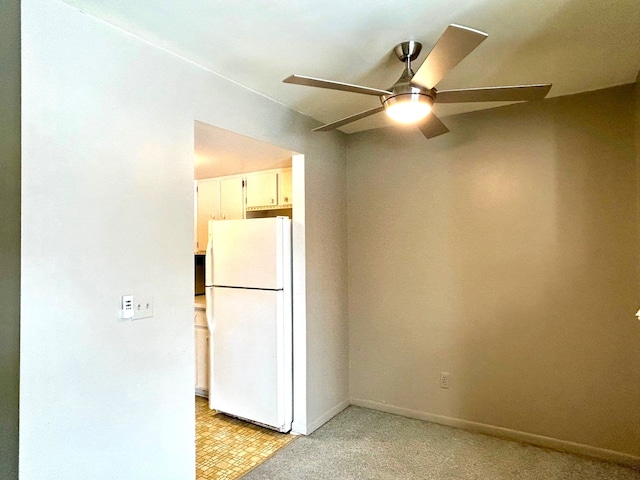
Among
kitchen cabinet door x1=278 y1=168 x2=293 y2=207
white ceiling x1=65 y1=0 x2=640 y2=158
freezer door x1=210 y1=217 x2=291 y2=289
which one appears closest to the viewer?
white ceiling x1=65 y1=0 x2=640 y2=158

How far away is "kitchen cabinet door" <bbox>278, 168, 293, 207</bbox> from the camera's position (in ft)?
11.7

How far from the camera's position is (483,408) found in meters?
3.07

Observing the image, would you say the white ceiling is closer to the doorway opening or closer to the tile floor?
the doorway opening

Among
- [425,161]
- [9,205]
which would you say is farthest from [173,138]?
[425,161]

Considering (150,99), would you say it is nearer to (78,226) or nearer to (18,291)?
(78,226)

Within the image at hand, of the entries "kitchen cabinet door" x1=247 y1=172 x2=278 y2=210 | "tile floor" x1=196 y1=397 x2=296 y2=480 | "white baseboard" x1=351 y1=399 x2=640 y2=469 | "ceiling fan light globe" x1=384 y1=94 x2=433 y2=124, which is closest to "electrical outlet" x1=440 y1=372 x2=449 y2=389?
"white baseboard" x1=351 y1=399 x2=640 y2=469

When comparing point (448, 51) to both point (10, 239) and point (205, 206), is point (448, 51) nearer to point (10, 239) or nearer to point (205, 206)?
point (10, 239)

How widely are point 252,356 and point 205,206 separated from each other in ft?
5.68

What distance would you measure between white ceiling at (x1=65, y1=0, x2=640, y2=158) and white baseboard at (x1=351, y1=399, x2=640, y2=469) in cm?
239

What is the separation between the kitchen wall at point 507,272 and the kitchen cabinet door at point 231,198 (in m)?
1.06

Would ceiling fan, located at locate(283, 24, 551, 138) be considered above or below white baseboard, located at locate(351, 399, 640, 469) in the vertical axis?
above

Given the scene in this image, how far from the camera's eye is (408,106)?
6.36 ft

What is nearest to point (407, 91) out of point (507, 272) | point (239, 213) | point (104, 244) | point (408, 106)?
point (408, 106)

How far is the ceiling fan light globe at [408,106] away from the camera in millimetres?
1905
